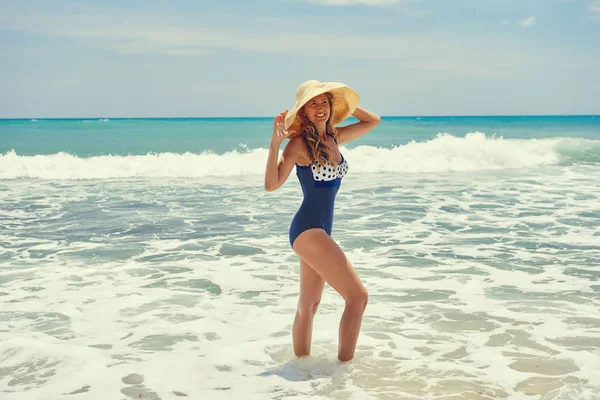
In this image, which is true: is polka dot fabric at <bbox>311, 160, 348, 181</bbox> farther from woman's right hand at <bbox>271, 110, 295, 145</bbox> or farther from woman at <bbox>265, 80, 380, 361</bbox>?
woman's right hand at <bbox>271, 110, 295, 145</bbox>

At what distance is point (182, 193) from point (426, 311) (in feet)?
37.5

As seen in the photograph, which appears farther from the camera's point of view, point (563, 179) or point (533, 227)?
point (563, 179)

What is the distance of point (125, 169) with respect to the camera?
2238cm

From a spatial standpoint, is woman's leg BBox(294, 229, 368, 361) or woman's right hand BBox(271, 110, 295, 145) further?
woman's leg BBox(294, 229, 368, 361)

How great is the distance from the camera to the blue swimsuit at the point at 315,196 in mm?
4445

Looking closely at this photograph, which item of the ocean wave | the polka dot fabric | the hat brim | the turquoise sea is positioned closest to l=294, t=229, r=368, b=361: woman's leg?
the polka dot fabric

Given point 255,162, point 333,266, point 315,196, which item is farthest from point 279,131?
point 255,162

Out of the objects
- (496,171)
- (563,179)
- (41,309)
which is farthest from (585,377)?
(496,171)

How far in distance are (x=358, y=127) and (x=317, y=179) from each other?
2.18 feet

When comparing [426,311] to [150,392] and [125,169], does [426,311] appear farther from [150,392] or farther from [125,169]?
[125,169]

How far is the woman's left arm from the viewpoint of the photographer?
482 centimetres

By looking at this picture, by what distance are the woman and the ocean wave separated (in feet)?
59.0

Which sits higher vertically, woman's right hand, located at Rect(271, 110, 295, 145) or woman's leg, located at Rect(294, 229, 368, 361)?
woman's right hand, located at Rect(271, 110, 295, 145)

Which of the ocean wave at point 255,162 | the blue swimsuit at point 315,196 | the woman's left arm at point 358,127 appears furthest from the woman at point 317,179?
the ocean wave at point 255,162
